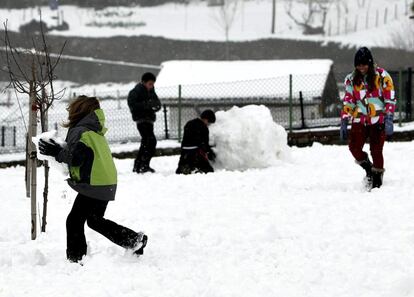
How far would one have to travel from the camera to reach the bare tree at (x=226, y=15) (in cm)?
6889

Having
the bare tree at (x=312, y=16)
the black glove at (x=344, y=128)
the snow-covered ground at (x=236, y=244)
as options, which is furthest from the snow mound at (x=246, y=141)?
the bare tree at (x=312, y=16)

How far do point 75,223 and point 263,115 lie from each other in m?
6.72

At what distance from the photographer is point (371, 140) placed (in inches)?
310

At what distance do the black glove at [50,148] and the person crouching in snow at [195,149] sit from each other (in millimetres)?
5760

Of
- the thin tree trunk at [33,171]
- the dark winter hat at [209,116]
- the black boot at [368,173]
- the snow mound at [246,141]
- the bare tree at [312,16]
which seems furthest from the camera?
the bare tree at [312,16]

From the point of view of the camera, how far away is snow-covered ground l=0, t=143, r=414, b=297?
4586 mm

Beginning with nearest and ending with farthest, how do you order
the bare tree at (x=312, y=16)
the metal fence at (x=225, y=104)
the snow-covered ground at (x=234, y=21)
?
1. the metal fence at (x=225, y=104)
2. the snow-covered ground at (x=234, y=21)
3. the bare tree at (x=312, y=16)

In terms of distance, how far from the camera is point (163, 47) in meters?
66.9

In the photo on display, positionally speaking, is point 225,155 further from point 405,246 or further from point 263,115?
point 405,246

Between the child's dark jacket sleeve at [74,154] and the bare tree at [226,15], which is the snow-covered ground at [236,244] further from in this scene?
the bare tree at [226,15]

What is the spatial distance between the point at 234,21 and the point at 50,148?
71343 millimetres

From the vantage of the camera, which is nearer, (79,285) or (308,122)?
(79,285)

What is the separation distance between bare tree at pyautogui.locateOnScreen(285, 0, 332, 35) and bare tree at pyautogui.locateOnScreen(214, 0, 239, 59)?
589 centimetres

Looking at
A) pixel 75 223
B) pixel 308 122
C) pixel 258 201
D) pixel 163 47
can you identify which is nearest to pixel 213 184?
pixel 258 201
